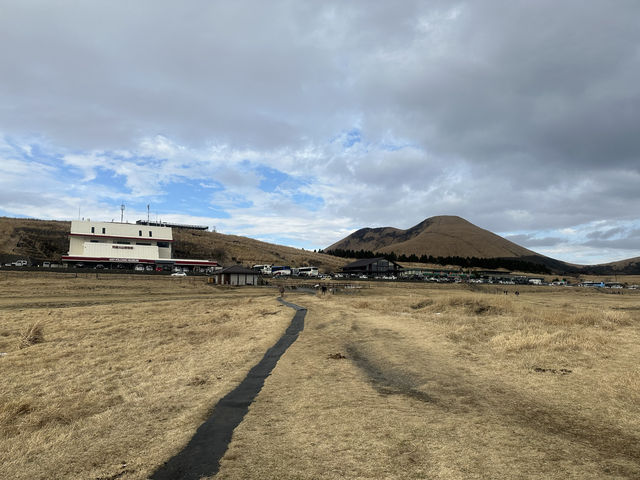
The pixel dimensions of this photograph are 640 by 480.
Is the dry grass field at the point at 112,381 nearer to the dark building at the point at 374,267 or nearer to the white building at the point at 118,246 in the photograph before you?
the white building at the point at 118,246

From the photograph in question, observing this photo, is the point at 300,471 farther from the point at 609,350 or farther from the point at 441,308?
the point at 441,308

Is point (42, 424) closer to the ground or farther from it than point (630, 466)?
closer to the ground

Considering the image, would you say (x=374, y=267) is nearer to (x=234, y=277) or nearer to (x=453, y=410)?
(x=234, y=277)

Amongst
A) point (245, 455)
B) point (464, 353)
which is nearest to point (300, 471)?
point (245, 455)

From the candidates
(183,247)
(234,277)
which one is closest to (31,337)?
(234,277)

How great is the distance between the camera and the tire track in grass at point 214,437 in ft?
19.8

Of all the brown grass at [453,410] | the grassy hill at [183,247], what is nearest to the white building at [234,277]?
the brown grass at [453,410]

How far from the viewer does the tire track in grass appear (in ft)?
19.8

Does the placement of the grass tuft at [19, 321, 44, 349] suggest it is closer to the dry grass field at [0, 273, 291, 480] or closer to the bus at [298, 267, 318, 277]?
the dry grass field at [0, 273, 291, 480]

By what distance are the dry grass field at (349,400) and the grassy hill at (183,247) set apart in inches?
3681

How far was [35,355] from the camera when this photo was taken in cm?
1616

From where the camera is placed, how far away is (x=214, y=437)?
24.2 ft

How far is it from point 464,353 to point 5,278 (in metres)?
62.4

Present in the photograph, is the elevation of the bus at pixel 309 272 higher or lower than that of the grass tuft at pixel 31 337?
higher
